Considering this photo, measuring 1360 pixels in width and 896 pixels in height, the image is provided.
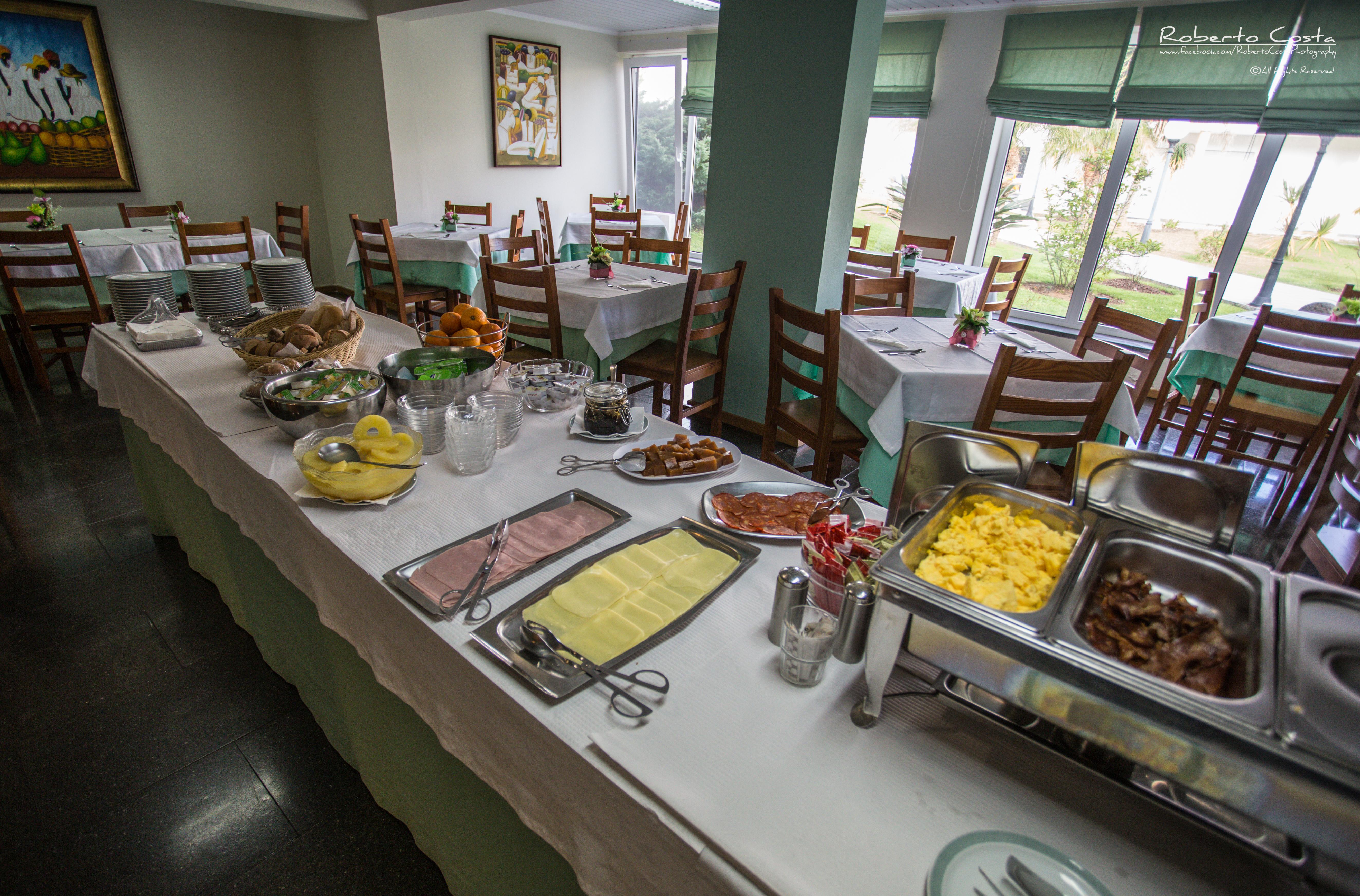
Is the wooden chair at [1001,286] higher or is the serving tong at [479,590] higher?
the wooden chair at [1001,286]

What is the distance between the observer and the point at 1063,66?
4.08m

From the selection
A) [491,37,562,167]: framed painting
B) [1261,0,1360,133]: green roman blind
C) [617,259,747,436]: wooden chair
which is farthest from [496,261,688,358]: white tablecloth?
[1261,0,1360,133]: green roman blind

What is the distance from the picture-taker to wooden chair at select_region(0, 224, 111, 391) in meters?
3.01

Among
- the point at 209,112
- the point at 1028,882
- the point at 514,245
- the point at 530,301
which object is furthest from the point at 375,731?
the point at 209,112

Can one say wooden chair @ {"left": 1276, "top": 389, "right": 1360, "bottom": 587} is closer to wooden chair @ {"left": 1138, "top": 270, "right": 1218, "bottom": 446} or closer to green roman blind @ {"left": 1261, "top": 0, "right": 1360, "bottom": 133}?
wooden chair @ {"left": 1138, "top": 270, "right": 1218, "bottom": 446}

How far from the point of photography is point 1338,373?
2.62 m

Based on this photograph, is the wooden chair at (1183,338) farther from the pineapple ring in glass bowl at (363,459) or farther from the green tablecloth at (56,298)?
the green tablecloth at (56,298)

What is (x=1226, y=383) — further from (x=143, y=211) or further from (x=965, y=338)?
(x=143, y=211)

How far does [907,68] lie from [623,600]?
5.15 metres

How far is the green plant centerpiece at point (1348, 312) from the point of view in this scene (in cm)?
286

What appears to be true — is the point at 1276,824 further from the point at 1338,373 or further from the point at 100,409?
the point at 100,409

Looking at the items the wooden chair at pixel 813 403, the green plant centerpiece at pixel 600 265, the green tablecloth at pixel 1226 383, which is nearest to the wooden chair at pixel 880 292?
the wooden chair at pixel 813 403

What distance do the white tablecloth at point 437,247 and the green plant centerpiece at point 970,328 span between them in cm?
273

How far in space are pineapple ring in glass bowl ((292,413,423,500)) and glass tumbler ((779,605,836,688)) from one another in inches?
29.0
